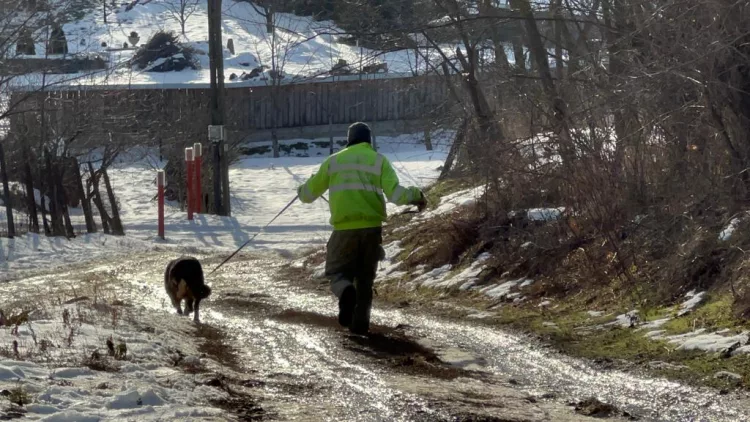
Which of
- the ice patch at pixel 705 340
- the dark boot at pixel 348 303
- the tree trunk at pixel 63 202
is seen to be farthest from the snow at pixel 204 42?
the ice patch at pixel 705 340

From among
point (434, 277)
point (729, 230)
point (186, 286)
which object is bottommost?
point (434, 277)

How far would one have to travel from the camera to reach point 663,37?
36.1 ft

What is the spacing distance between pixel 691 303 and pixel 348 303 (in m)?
2.91

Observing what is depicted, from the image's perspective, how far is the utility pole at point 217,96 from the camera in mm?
26859

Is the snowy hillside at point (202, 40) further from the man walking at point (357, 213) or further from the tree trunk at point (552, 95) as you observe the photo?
the man walking at point (357, 213)

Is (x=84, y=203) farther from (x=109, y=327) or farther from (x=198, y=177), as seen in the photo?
(x=109, y=327)

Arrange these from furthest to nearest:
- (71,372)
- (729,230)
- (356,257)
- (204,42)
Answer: (204,42)
(356,257)
(729,230)
(71,372)

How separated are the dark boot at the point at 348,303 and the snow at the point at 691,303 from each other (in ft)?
9.07

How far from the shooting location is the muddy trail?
21.2 ft

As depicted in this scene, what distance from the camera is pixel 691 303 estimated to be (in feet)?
30.9

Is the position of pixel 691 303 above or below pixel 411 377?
above

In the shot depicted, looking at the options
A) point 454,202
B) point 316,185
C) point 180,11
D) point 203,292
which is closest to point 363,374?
point 316,185

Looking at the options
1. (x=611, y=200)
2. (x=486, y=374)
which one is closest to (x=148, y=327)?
(x=486, y=374)

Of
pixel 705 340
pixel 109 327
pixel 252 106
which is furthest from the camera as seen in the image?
pixel 252 106
